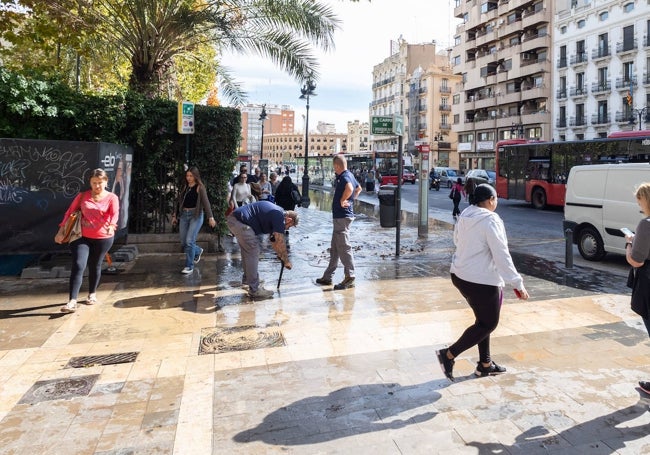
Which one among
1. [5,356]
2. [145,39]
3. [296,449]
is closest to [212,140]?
[145,39]

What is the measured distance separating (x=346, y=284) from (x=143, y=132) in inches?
194

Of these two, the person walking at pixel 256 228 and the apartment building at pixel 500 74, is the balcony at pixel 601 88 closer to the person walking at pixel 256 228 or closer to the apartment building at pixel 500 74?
the apartment building at pixel 500 74

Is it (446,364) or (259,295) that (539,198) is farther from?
(446,364)

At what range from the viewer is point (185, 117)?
942 cm

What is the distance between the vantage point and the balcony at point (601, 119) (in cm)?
4617

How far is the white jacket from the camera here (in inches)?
153

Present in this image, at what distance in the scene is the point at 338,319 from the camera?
586cm

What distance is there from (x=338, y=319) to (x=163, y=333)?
1869 millimetres

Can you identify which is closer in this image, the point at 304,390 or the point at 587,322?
the point at 304,390

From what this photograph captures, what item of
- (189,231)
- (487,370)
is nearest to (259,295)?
(189,231)

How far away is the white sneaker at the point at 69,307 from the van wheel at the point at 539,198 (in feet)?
68.6

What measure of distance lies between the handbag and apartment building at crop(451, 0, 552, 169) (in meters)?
53.6

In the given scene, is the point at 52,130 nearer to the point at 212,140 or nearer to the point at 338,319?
the point at 212,140

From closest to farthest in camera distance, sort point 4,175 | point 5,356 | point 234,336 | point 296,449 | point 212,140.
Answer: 1. point 296,449
2. point 5,356
3. point 234,336
4. point 4,175
5. point 212,140
